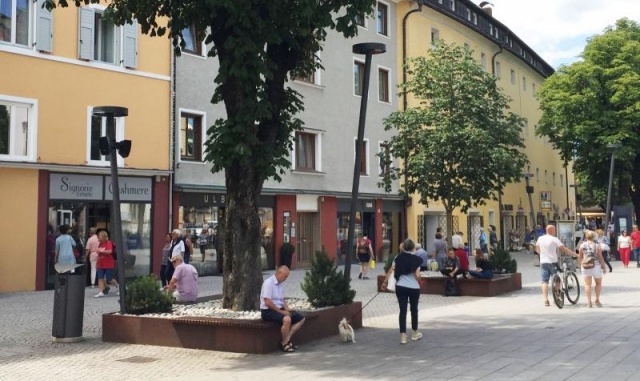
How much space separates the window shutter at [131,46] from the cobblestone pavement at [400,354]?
952 centimetres

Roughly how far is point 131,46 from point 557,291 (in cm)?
1444

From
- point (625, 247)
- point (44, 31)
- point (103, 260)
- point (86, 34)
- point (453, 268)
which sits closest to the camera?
point (103, 260)

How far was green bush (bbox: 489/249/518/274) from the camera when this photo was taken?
65.0 ft

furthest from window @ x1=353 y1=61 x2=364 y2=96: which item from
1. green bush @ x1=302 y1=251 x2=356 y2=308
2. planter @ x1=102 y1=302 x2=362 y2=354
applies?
planter @ x1=102 y1=302 x2=362 y2=354

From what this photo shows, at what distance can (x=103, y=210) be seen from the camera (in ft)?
69.8

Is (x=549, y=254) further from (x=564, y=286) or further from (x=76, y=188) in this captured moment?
(x=76, y=188)

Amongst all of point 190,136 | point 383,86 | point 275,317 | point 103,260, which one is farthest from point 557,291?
point 383,86

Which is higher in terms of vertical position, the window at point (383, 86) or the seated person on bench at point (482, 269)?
the window at point (383, 86)

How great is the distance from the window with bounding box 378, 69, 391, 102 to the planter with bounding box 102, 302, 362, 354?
75.7 feet

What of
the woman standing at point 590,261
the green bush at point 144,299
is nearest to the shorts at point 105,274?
the green bush at point 144,299

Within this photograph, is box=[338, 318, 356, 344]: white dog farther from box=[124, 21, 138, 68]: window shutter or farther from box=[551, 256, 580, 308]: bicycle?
box=[124, 21, 138, 68]: window shutter

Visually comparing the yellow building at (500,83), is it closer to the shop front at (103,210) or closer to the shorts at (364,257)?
the shorts at (364,257)

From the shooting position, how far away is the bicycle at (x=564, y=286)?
1500 cm

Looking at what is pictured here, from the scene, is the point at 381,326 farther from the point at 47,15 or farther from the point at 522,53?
the point at 522,53
